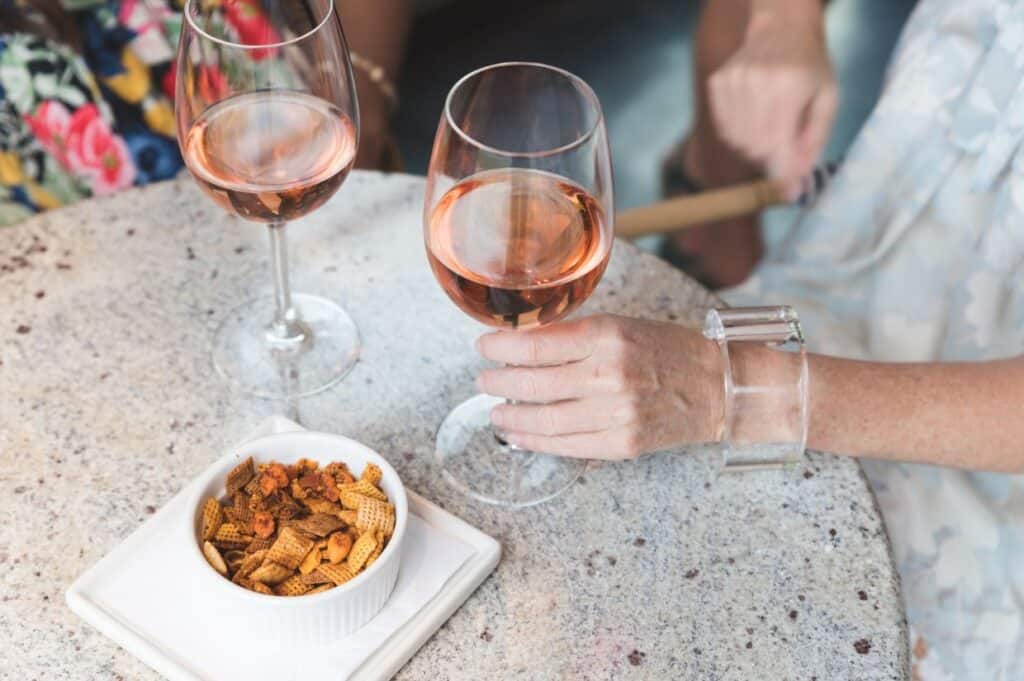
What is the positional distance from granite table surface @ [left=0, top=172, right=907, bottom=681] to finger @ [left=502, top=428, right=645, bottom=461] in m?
0.03

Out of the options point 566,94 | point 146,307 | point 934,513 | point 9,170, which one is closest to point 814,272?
point 934,513

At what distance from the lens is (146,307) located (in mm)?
1061

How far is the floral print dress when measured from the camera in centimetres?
138

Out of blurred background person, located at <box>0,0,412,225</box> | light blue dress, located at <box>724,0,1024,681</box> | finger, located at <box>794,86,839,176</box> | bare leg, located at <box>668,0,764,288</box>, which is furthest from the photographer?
bare leg, located at <box>668,0,764,288</box>

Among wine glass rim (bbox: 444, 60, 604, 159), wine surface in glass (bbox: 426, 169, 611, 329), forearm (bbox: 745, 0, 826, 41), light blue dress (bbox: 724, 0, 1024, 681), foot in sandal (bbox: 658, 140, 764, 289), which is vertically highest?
wine glass rim (bbox: 444, 60, 604, 159)

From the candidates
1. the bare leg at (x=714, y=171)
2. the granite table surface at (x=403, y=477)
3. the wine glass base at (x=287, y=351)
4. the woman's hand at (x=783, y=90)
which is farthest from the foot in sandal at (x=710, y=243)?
the wine glass base at (x=287, y=351)

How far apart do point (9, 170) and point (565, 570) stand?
0.89 m

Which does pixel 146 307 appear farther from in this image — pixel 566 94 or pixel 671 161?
pixel 671 161

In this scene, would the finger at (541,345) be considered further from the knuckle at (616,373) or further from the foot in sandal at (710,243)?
the foot in sandal at (710,243)

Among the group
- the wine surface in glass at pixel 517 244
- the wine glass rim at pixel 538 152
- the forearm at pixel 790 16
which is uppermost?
the wine glass rim at pixel 538 152

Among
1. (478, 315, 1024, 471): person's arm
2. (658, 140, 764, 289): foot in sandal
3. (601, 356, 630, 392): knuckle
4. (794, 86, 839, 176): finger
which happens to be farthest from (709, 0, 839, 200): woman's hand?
(601, 356, 630, 392): knuckle

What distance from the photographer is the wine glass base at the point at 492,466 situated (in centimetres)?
94

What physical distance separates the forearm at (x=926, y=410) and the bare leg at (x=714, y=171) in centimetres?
84

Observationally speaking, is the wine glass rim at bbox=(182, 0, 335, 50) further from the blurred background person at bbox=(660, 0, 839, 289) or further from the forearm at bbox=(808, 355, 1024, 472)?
the blurred background person at bbox=(660, 0, 839, 289)
